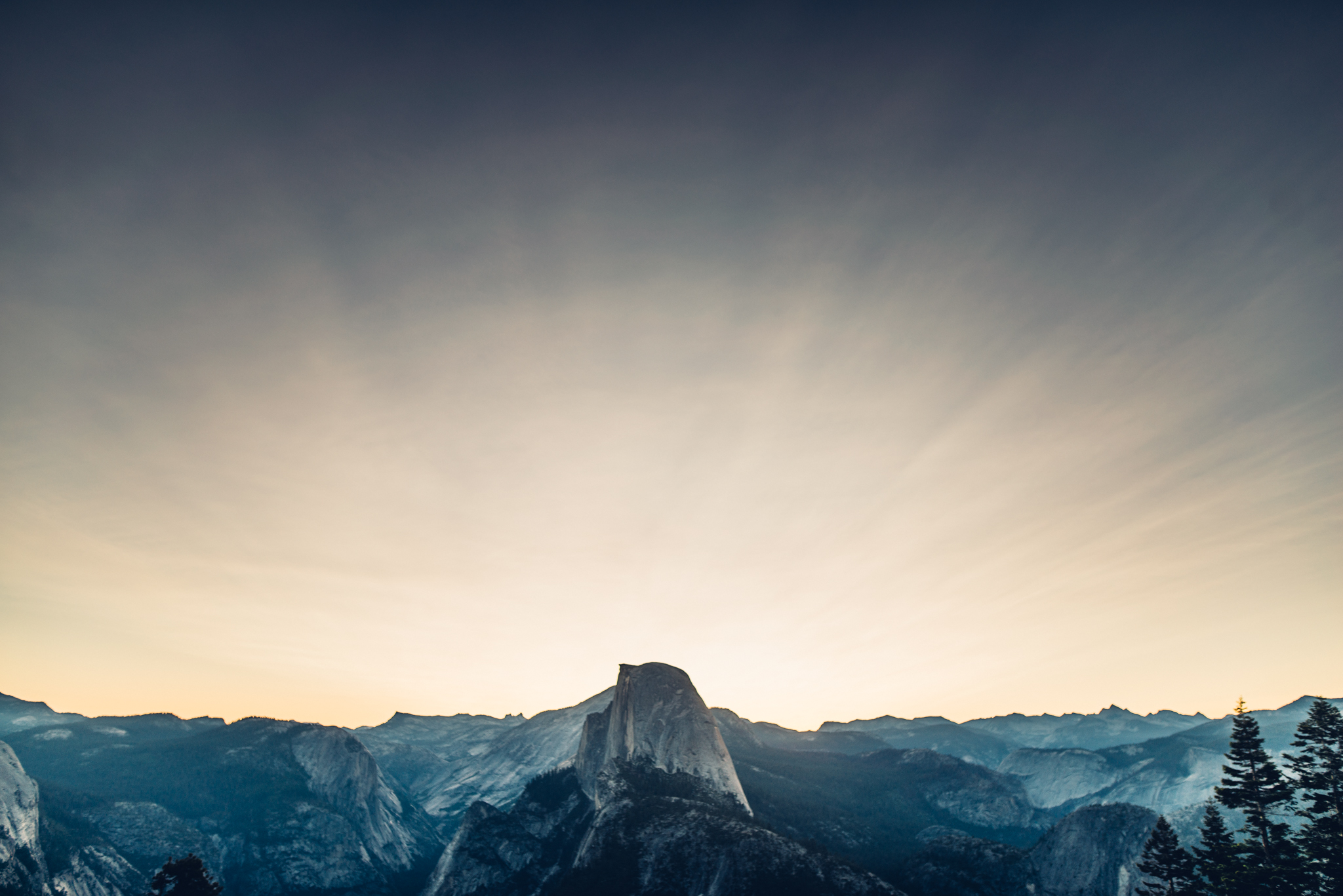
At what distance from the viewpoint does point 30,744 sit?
186 m

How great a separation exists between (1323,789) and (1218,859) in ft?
35.3

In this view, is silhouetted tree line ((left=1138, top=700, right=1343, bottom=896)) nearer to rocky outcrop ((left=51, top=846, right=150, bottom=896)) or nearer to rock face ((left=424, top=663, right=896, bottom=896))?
rock face ((left=424, top=663, right=896, bottom=896))

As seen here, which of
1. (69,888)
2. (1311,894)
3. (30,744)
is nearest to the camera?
(1311,894)

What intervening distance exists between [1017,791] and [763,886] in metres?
180

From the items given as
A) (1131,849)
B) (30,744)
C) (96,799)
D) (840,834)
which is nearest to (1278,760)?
(1131,849)

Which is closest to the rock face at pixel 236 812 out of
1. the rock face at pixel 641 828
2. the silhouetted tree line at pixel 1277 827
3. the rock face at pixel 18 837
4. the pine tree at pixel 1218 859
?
the rock face at pixel 18 837

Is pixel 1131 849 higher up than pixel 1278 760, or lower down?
lower down

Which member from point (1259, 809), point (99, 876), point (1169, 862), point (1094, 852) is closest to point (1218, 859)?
point (1169, 862)

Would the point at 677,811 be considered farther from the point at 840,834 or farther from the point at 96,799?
the point at 96,799

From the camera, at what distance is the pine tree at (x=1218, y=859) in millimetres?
45875

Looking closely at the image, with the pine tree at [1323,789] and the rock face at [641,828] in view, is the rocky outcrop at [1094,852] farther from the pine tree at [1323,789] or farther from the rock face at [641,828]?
the pine tree at [1323,789]

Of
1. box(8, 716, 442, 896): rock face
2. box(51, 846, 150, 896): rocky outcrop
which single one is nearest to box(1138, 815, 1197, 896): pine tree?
box(8, 716, 442, 896): rock face

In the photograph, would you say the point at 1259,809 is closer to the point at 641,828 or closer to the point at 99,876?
the point at 641,828

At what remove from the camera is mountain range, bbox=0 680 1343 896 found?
79.8 m
